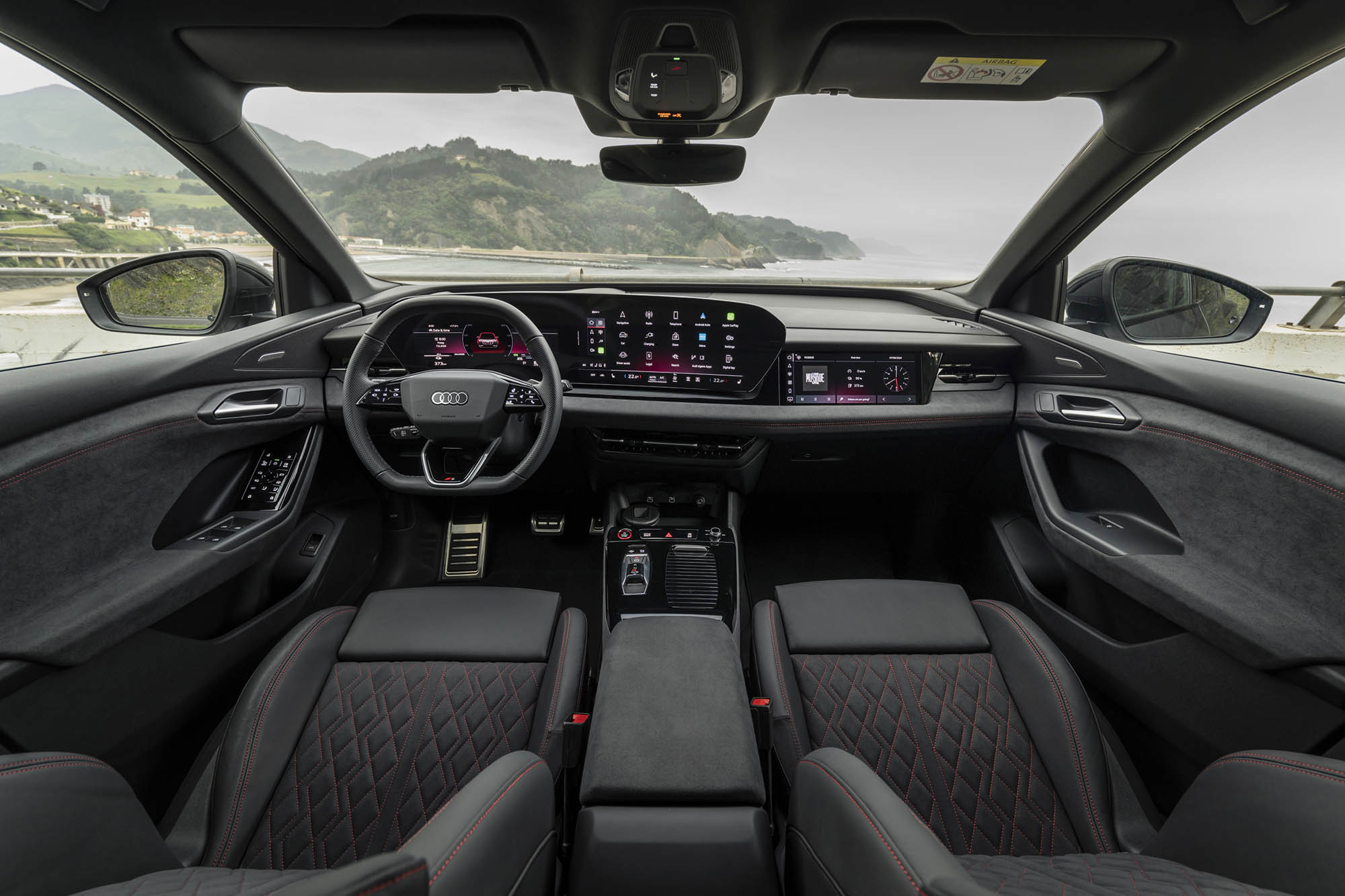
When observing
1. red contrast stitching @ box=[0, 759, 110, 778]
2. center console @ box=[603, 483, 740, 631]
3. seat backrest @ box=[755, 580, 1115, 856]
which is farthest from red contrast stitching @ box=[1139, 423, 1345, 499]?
red contrast stitching @ box=[0, 759, 110, 778]

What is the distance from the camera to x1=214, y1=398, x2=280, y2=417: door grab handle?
6.16 feet

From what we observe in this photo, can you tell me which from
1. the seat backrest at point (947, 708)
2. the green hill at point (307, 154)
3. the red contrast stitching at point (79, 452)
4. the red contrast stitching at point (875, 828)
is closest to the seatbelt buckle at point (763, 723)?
the seat backrest at point (947, 708)

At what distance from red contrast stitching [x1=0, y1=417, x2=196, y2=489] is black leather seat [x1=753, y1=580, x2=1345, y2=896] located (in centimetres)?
166

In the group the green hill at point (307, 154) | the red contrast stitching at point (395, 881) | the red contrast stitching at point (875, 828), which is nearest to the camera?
the red contrast stitching at point (395, 881)

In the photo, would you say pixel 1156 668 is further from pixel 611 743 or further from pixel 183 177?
pixel 183 177

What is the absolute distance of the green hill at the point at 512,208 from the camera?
7.84ft

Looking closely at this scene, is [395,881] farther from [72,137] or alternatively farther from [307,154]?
[307,154]

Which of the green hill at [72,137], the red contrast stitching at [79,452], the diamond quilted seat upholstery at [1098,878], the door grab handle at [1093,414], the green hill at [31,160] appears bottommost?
the diamond quilted seat upholstery at [1098,878]

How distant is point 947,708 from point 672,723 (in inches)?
29.8

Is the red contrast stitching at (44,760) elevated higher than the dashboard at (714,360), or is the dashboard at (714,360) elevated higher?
the dashboard at (714,360)

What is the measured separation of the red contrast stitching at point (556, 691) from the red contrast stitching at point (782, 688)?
1.77 ft

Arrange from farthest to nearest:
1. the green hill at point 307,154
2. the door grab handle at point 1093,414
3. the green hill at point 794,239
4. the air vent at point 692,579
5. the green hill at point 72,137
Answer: the green hill at point 794,239 < the air vent at point 692,579 < the green hill at point 307,154 < the door grab handle at point 1093,414 < the green hill at point 72,137

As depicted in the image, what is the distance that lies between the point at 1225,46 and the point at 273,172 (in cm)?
276

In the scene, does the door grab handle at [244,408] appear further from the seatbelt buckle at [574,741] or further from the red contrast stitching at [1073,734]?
the red contrast stitching at [1073,734]
